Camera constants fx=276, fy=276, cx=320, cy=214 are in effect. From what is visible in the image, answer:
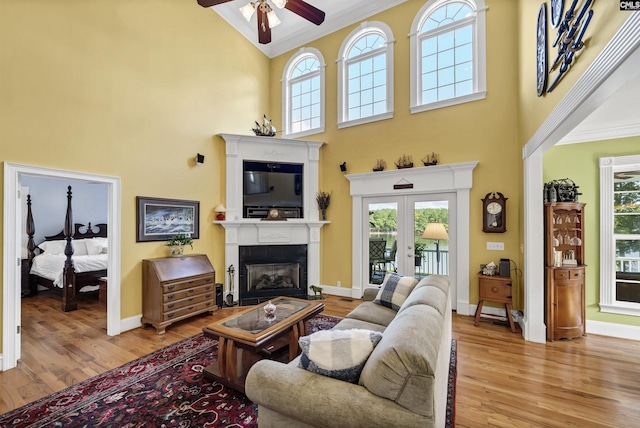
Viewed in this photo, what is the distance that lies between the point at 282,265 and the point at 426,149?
3357mm

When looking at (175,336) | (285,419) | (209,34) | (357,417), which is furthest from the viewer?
(209,34)

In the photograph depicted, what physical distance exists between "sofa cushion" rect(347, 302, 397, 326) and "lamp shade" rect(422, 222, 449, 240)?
6.19ft

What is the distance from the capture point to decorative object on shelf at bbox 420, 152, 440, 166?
4.56 metres

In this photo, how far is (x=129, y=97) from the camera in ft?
12.6

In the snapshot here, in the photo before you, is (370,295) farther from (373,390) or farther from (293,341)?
(373,390)

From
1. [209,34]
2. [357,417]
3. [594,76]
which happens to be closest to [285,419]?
[357,417]

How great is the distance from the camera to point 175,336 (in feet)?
11.7

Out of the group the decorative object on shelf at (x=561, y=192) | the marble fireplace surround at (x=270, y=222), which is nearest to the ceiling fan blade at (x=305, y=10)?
the marble fireplace surround at (x=270, y=222)

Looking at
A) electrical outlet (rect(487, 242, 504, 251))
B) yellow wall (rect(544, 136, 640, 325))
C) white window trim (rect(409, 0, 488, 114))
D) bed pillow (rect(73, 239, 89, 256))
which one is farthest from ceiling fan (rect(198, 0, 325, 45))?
bed pillow (rect(73, 239, 89, 256))

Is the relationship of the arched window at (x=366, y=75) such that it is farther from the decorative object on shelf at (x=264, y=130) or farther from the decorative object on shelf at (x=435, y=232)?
the decorative object on shelf at (x=435, y=232)

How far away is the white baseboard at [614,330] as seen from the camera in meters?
3.40

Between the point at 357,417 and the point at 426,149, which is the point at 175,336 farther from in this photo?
the point at 426,149

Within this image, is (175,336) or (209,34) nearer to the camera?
(175,336)

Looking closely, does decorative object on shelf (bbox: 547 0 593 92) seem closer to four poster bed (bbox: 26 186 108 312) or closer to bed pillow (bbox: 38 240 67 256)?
four poster bed (bbox: 26 186 108 312)
